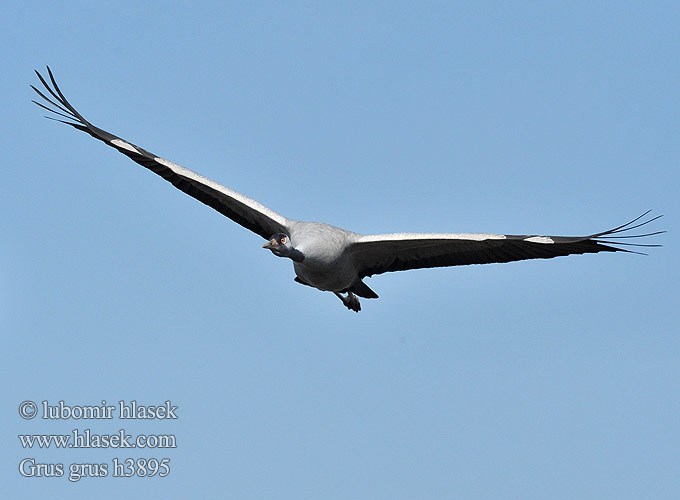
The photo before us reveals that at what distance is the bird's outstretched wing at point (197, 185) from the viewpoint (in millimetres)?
15977

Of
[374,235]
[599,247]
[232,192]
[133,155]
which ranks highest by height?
[133,155]

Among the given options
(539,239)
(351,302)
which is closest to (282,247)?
(351,302)

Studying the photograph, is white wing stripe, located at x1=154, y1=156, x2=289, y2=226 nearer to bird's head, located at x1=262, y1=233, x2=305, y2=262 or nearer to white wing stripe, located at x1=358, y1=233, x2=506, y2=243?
bird's head, located at x1=262, y1=233, x2=305, y2=262

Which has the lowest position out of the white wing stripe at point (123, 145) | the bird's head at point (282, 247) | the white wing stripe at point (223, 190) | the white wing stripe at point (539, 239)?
the white wing stripe at point (539, 239)

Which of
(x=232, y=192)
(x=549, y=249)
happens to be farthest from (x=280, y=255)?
(x=549, y=249)

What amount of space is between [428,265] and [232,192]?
3.57 m

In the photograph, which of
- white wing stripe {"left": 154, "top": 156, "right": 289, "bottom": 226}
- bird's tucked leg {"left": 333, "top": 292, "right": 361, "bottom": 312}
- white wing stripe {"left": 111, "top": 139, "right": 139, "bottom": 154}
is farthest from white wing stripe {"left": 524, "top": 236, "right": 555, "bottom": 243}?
white wing stripe {"left": 111, "top": 139, "right": 139, "bottom": 154}

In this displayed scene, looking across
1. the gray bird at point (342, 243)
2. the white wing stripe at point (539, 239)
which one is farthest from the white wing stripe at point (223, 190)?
the white wing stripe at point (539, 239)

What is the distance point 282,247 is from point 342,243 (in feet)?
3.87

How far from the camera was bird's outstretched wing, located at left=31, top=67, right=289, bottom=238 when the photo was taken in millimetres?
15977

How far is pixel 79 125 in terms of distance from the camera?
1666cm

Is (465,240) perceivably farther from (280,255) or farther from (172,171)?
(172,171)

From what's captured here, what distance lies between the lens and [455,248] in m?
15.5

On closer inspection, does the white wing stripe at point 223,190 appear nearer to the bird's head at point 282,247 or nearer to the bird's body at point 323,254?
the bird's body at point 323,254
